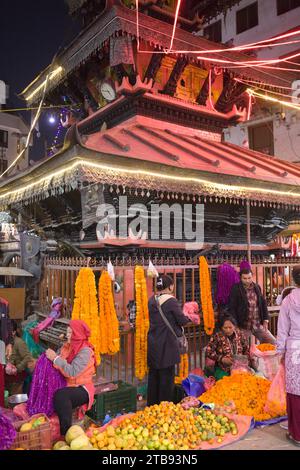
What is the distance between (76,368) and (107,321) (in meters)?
1.81

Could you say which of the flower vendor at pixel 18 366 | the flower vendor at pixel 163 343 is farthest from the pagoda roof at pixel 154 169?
the flower vendor at pixel 18 366

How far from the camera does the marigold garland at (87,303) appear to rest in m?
5.86

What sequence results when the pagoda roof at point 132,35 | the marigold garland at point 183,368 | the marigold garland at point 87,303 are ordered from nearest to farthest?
1. the marigold garland at point 87,303
2. the marigold garland at point 183,368
3. the pagoda roof at point 132,35

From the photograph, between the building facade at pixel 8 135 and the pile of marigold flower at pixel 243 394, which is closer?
the pile of marigold flower at pixel 243 394

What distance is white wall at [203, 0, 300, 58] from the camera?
1916 centimetres

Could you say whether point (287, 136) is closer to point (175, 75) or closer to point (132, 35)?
point (175, 75)

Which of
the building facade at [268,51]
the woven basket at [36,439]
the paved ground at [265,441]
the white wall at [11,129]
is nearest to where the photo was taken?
the woven basket at [36,439]

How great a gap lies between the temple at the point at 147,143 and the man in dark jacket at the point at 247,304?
135 cm

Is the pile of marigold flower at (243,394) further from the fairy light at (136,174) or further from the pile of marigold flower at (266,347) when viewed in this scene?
the fairy light at (136,174)

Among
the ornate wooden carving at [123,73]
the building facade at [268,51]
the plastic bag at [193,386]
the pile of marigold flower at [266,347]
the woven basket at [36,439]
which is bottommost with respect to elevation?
the plastic bag at [193,386]

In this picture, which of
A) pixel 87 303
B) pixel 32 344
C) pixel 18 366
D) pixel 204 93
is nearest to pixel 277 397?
pixel 87 303

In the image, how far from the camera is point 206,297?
735cm

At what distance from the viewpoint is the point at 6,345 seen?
536 centimetres
